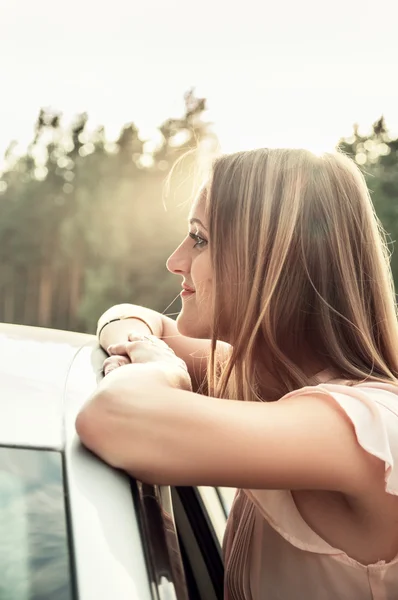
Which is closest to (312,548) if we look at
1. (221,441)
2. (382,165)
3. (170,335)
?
(221,441)

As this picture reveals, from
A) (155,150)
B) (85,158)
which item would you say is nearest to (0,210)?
(85,158)

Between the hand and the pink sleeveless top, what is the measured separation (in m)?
0.28

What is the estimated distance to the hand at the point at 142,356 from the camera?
155cm

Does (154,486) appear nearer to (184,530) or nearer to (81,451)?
(81,451)

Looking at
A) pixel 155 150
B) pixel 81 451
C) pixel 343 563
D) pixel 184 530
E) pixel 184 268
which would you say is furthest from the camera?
pixel 155 150

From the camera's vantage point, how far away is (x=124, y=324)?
6.93 feet

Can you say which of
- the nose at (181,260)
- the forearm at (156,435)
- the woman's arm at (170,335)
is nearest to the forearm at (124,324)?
the woman's arm at (170,335)

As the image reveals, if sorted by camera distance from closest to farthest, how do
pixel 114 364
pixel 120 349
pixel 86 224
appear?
pixel 114 364
pixel 120 349
pixel 86 224

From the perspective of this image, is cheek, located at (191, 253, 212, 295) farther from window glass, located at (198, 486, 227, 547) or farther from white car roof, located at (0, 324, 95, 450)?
window glass, located at (198, 486, 227, 547)

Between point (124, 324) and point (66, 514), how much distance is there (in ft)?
3.66

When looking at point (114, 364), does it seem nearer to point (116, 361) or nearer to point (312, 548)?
point (116, 361)

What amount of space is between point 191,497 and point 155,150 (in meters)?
43.2

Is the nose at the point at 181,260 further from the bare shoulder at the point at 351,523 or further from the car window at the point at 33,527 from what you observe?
the car window at the point at 33,527

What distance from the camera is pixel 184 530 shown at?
2.08 meters
